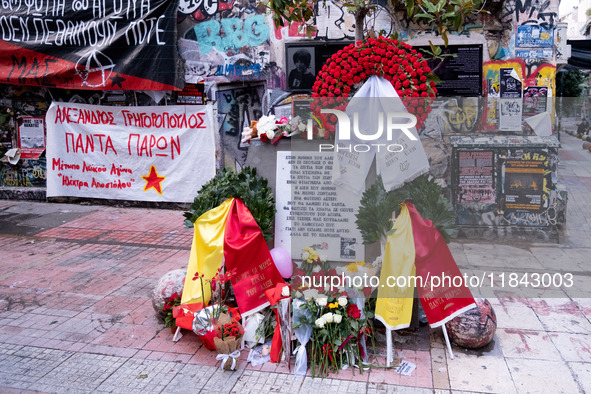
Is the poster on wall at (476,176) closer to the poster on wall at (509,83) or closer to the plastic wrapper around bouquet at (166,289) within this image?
the poster on wall at (509,83)

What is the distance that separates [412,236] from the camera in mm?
4461

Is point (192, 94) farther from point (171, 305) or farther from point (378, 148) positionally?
point (378, 148)

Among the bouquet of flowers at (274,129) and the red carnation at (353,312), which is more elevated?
the bouquet of flowers at (274,129)

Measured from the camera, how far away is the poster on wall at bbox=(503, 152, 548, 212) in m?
7.78

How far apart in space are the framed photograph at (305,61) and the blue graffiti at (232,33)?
596mm

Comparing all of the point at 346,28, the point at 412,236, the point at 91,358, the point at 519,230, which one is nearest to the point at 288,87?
the point at 346,28

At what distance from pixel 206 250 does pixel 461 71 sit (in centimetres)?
564

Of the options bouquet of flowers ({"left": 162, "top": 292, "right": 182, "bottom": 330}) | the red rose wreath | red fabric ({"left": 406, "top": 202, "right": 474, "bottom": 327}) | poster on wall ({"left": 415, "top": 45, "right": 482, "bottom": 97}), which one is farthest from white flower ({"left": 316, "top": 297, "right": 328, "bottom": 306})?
poster on wall ({"left": 415, "top": 45, "right": 482, "bottom": 97})

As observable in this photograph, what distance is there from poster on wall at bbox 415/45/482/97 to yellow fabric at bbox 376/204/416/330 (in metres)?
4.70

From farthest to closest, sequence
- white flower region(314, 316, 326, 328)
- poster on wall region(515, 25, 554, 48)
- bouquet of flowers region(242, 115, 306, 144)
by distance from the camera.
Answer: poster on wall region(515, 25, 554, 48) < bouquet of flowers region(242, 115, 306, 144) < white flower region(314, 316, 326, 328)

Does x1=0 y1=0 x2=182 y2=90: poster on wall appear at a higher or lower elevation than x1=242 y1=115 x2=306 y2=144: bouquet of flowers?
higher

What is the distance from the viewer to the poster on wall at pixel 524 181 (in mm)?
7777

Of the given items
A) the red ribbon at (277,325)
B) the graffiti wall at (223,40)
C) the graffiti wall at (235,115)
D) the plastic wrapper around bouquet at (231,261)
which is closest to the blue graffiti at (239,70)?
the graffiti wall at (223,40)

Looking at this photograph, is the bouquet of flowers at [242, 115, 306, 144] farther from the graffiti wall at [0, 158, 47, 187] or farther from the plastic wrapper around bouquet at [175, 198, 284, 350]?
the graffiti wall at [0, 158, 47, 187]
